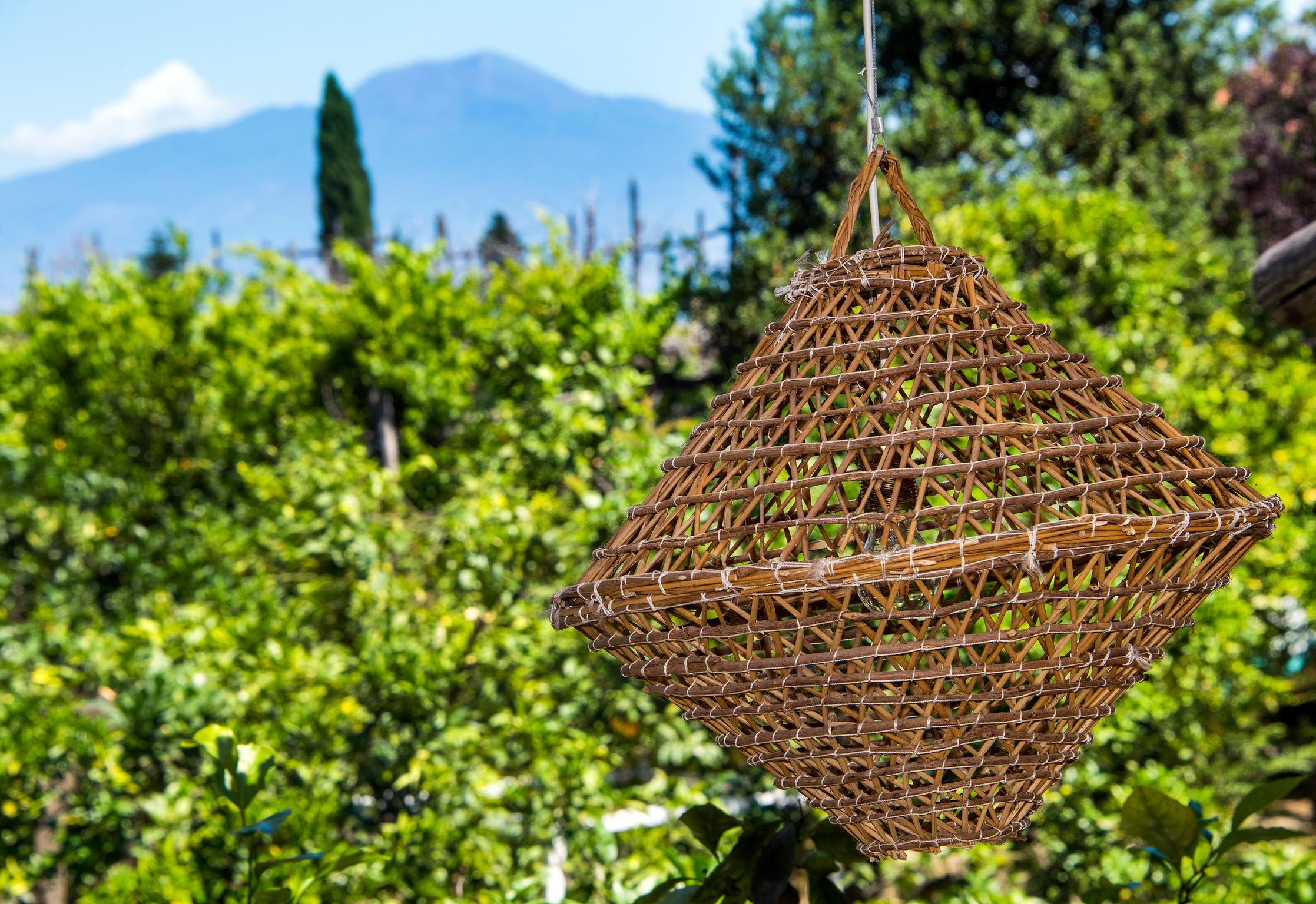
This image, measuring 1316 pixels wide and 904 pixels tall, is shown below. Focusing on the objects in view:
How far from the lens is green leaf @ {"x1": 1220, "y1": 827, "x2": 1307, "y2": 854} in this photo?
48.9 inches

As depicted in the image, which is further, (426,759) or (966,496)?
(426,759)

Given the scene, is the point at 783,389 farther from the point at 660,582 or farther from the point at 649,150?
the point at 649,150

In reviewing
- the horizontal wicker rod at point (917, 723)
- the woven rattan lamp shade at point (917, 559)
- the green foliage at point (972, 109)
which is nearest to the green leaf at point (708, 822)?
the woven rattan lamp shade at point (917, 559)

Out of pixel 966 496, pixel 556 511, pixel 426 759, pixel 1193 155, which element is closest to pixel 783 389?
pixel 966 496

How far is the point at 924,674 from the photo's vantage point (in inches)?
31.1

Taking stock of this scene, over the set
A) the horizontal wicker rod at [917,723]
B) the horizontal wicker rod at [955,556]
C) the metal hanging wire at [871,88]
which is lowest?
the horizontal wicker rod at [917,723]

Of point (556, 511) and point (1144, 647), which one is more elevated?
point (1144, 647)

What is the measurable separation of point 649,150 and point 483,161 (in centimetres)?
3577

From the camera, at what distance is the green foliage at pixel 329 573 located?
2701 millimetres

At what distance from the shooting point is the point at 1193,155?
25.1 feet

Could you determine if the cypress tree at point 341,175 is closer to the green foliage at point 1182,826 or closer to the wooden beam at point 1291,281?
the wooden beam at point 1291,281

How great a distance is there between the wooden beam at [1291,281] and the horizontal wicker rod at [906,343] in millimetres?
942

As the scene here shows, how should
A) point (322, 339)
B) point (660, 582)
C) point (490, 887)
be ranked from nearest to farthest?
point (660, 582), point (490, 887), point (322, 339)

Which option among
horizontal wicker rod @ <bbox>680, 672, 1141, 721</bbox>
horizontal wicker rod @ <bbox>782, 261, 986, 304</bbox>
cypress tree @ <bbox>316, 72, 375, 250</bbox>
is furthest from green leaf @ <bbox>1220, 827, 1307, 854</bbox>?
cypress tree @ <bbox>316, 72, 375, 250</bbox>
